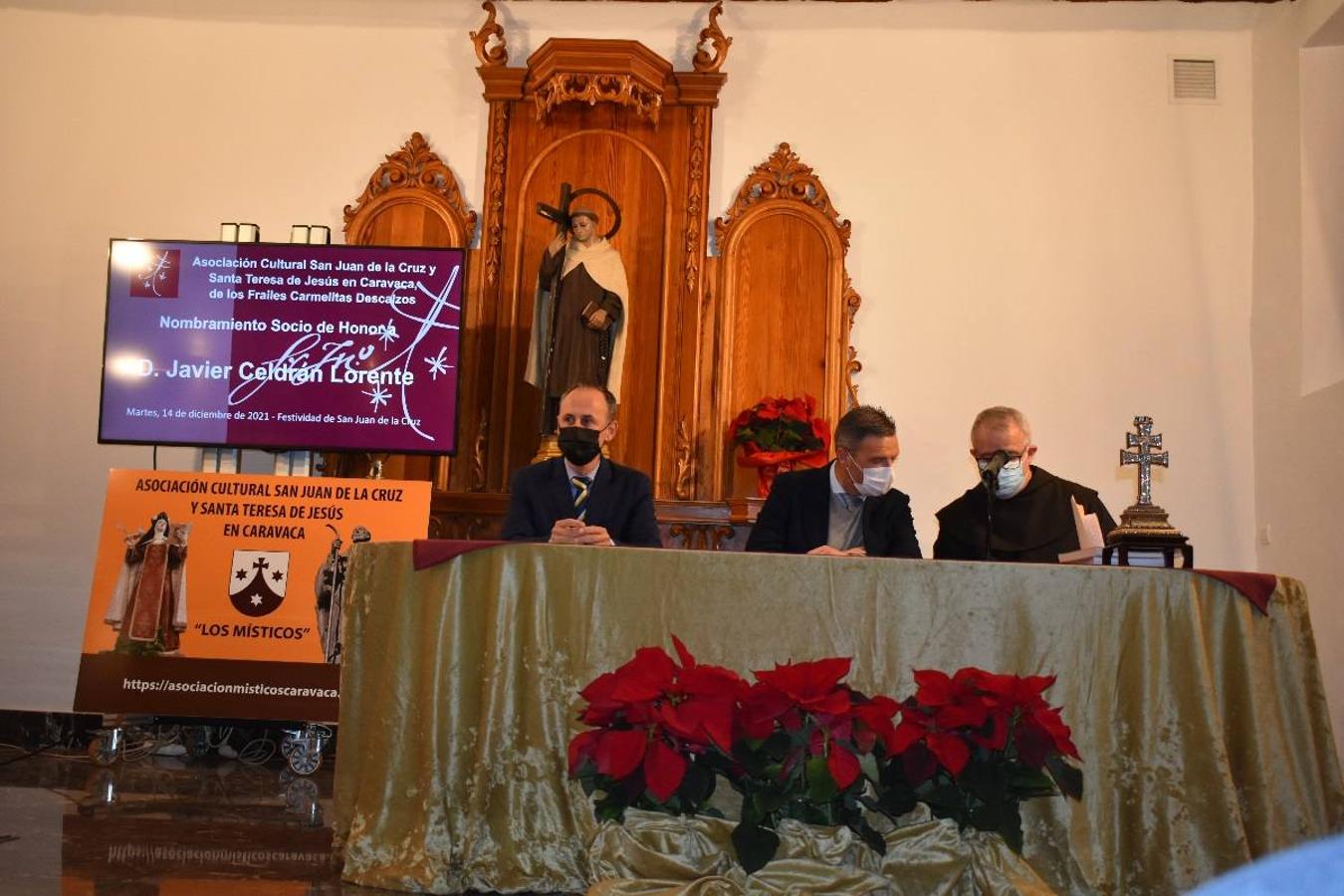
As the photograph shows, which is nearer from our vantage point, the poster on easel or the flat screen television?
the poster on easel

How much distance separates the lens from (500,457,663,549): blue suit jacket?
4320 millimetres

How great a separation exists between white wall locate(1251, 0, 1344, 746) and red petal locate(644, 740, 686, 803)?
4202mm

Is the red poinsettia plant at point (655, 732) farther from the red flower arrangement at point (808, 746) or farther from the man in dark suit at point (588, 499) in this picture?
the man in dark suit at point (588, 499)

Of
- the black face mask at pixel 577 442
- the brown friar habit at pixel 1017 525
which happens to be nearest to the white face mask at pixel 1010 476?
the brown friar habit at pixel 1017 525

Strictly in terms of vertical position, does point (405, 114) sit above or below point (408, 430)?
above

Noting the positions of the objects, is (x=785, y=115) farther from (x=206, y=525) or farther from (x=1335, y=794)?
(x=1335, y=794)

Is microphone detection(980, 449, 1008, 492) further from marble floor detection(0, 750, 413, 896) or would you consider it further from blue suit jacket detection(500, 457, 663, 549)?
marble floor detection(0, 750, 413, 896)

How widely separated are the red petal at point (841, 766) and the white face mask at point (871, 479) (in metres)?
1.64

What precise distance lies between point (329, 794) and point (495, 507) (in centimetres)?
206

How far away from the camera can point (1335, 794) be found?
3.28 metres

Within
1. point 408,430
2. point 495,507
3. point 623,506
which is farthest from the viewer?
point 495,507

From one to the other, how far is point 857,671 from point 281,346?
3.78 metres

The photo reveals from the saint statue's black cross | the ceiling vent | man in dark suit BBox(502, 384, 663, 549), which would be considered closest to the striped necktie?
man in dark suit BBox(502, 384, 663, 549)

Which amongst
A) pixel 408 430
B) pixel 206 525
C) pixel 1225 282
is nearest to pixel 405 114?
pixel 408 430
